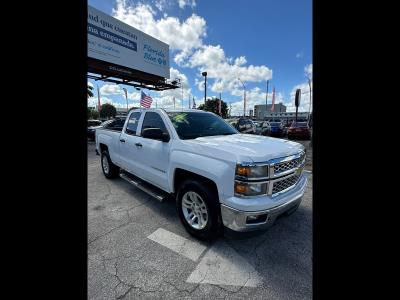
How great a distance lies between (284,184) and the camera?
273cm

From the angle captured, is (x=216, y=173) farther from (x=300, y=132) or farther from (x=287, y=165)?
(x=300, y=132)

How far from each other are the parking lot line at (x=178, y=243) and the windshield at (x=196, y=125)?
146 cm

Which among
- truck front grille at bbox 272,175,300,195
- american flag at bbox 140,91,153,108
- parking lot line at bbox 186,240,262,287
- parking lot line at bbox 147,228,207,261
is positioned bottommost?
parking lot line at bbox 186,240,262,287

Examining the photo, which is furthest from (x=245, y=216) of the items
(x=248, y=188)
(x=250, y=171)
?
(x=250, y=171)

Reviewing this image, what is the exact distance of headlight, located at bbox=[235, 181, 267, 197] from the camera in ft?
7.84

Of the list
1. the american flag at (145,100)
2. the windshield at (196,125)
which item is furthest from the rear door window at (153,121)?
the american flag at (145,100)


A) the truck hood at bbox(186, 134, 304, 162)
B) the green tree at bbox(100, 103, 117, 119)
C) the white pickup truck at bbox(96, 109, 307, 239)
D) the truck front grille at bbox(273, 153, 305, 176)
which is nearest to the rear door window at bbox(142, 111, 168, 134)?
the white pickup truck at bbox(96, 109, 307, 239)

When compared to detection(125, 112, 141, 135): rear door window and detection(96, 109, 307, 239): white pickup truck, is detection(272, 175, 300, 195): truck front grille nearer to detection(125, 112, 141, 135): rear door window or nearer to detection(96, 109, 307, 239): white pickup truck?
detection(96, 109, 307, 239): white pickup truck

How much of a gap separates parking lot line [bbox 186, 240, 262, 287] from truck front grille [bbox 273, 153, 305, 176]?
3.74ft

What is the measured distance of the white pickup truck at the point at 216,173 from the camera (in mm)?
2412
